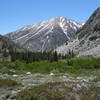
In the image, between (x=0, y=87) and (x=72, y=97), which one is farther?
(x=0, y=87)

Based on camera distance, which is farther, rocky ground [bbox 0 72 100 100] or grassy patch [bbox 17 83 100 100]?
rocky ground [bbox 0 72 100 100]

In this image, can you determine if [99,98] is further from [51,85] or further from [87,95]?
[51,85]

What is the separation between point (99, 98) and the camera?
10719 millimetres

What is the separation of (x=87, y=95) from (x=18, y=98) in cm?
333

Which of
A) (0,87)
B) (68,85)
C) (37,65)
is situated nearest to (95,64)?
(37,65)

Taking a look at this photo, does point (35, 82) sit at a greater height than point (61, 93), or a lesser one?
greater

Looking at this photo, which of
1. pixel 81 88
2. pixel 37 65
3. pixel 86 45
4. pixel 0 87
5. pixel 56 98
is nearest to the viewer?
pixel 56 98

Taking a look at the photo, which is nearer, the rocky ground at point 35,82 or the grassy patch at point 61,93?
the grassy patch at point 61,93

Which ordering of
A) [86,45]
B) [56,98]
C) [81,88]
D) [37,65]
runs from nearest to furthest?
[56,98] → [81,88] → [37,65] → [86,45]

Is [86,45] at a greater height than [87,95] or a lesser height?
greater

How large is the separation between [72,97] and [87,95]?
0.78m


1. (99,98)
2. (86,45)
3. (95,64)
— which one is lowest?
(99,98)

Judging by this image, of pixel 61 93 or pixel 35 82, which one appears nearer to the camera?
pixel 61 93

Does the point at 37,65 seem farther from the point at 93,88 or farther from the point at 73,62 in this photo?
the point at 93,88
